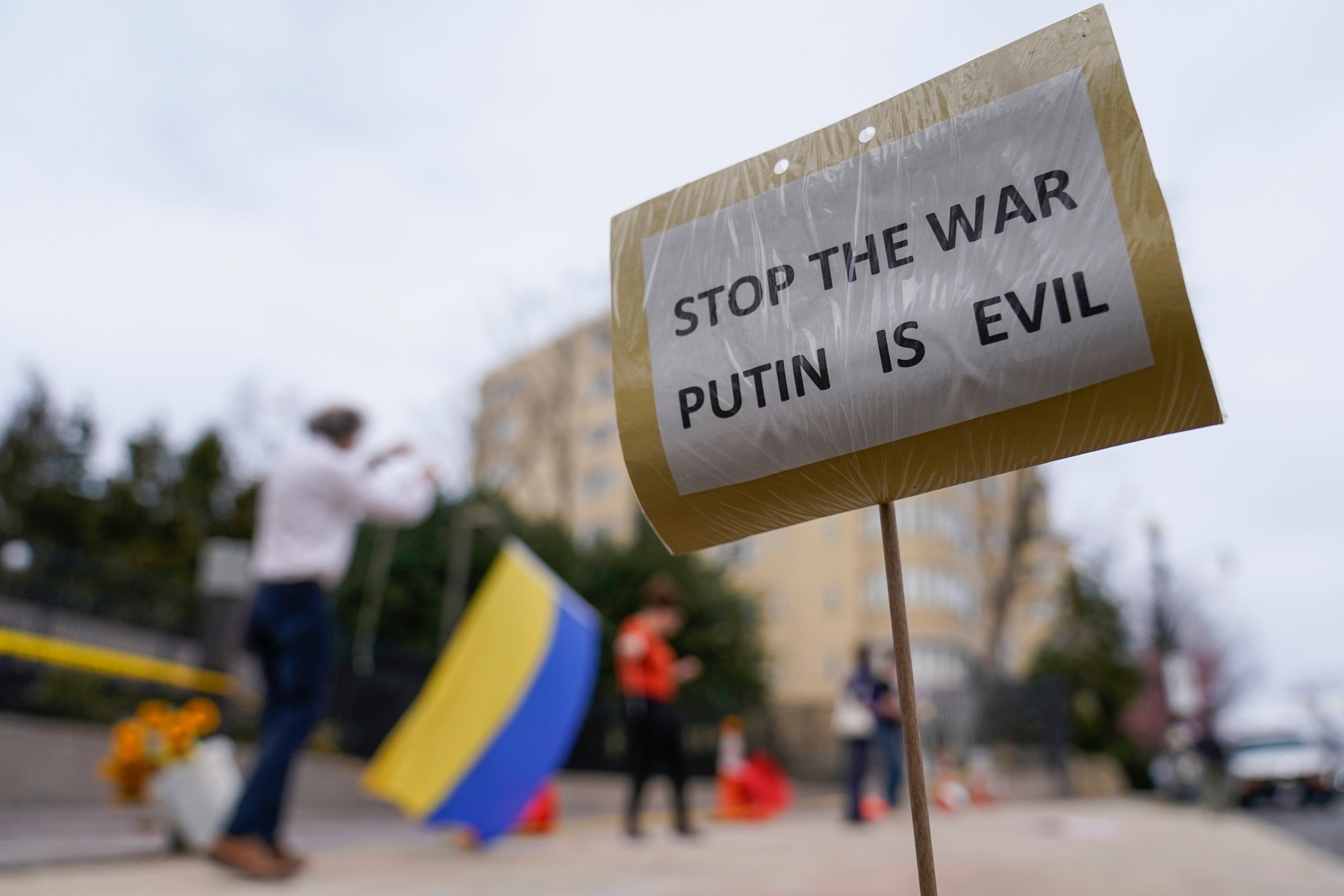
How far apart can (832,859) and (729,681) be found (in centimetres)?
1580

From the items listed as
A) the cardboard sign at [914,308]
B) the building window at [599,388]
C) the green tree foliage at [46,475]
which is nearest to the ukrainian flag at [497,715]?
the cardboard sign at [914,308]

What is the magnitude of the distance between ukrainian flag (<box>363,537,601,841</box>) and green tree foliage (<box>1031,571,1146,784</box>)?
2848 centimetres

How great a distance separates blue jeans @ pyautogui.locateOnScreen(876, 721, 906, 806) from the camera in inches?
307

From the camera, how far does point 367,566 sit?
16.5 metres

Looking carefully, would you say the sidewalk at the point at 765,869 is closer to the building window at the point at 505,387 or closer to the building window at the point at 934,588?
the building window at the point at 505,387

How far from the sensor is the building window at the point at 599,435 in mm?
42688

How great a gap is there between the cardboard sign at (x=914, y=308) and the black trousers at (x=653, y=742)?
4177mm

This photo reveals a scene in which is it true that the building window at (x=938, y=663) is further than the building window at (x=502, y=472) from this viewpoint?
Yes

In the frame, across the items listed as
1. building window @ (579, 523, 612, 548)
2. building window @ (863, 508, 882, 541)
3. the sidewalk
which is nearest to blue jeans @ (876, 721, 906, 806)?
the sidewalk

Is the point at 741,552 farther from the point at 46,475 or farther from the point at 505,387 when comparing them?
the point at 46,475

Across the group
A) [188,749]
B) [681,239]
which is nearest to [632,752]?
[188,749]

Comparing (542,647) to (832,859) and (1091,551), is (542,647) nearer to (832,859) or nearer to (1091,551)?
(832,859)

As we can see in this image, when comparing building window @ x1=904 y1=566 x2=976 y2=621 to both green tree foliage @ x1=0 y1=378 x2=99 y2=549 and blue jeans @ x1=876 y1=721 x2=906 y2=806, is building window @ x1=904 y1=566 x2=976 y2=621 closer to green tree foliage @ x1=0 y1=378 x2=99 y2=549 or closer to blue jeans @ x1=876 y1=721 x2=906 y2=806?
blue jeans @ x1=876 y1=721 x2=906 y2=806

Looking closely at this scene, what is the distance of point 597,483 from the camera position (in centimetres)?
4247
